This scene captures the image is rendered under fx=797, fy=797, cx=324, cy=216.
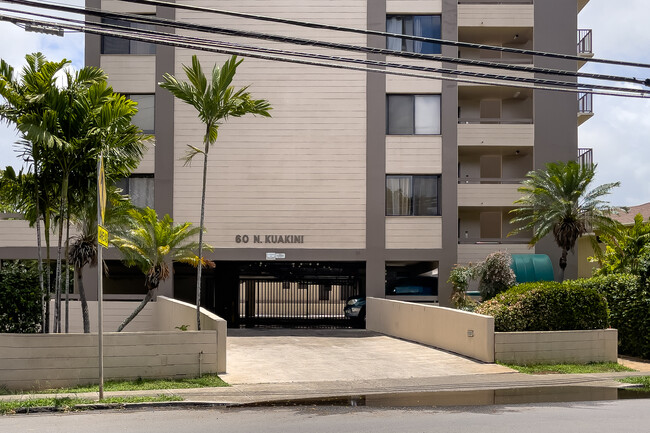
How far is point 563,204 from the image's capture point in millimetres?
30469

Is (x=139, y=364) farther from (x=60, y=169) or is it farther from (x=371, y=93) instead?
(x=371, y=93)

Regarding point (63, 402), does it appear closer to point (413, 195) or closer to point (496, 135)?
point (413, 195)

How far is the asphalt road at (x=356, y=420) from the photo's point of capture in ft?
37.0

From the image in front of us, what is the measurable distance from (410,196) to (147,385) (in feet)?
54.1

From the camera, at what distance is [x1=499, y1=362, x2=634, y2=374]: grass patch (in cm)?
1891

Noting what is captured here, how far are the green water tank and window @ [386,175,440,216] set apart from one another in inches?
141

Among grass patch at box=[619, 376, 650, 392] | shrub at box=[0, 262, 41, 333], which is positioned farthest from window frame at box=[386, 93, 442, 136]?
shrub at box=[0, 262, 41, 333]

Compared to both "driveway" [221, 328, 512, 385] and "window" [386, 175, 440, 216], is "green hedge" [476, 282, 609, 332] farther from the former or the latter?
"window" [386, 175, 440, 216]

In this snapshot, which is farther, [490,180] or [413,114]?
[490,180]

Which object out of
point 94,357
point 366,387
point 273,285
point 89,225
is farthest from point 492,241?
point 94,357

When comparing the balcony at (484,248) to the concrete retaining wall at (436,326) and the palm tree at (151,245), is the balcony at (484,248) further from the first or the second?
the palm tree at (151,245)

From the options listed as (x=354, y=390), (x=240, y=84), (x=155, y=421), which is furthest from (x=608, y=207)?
(x=155, y=421)

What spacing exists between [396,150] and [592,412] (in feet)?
59.8

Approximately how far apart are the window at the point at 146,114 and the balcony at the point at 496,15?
12.8 meters
